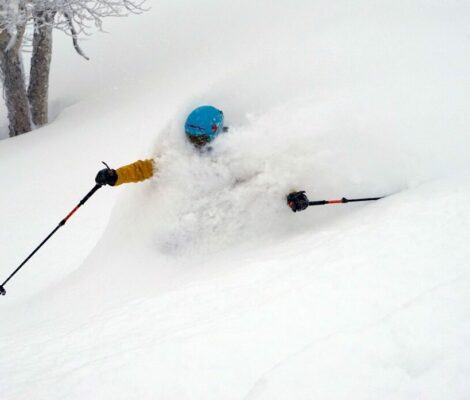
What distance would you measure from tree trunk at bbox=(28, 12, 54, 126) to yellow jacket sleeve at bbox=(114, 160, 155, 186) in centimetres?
568

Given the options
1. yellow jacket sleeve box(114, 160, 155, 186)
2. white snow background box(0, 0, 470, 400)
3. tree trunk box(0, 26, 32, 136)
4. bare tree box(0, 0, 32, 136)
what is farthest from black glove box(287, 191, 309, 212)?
tree trunk box(0, 26, 32, 136)

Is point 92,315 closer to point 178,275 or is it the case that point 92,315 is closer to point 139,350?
point 178,275

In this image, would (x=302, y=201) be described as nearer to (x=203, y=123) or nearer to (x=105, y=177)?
(x=203, y=123)

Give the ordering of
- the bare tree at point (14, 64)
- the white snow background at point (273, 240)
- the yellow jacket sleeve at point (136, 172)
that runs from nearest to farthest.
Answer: the white snow background at point (273, 240)
the yellow jacket sleeve at point (136, 172)
the bare tree at point (14, 64)

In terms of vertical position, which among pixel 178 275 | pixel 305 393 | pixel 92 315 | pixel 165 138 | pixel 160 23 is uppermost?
pixel 160 23

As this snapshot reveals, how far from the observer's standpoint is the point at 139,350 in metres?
1.82

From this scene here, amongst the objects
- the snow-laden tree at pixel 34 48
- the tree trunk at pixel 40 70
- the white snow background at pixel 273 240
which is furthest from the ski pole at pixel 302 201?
the tree trunk at pixel 40 70

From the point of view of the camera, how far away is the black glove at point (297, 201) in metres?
3.22

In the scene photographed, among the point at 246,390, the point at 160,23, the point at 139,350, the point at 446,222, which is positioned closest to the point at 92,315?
the point at 139,350

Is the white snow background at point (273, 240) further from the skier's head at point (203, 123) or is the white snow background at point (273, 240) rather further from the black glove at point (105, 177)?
the black glove at point (105, 177)

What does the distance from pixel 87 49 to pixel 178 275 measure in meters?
9.96

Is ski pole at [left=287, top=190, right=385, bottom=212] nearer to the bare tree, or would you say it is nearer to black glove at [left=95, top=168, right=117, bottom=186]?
black glove at [left=95, top=168, right=117, bottom=186]

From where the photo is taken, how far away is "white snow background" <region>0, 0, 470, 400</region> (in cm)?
150

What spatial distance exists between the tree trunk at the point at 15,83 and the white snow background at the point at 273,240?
1336 mm
